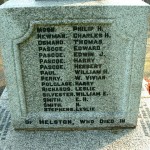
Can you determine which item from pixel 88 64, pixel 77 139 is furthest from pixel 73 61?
pixel 77 139

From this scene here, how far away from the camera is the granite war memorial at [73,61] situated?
3.37m

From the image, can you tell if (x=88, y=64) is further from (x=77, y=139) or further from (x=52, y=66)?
(x=77, y=139)

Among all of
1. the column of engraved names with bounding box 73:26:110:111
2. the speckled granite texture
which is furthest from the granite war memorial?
the speckled granite texture

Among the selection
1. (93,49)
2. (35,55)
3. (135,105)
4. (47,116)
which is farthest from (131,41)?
(47,116)

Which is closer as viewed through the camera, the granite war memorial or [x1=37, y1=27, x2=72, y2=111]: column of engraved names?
the granite war memorial

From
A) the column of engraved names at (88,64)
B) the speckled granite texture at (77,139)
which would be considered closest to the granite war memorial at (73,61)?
the column of engraved names at (88,64)

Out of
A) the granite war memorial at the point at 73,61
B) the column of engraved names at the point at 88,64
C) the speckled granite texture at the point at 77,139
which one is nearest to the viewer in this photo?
the granite war memorial at the point at 73,61

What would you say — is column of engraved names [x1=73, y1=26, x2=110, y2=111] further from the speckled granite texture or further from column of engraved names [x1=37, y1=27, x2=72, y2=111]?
the speckled granite texture

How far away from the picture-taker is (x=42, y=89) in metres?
3.89

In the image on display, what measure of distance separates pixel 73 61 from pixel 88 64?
199 millimetres

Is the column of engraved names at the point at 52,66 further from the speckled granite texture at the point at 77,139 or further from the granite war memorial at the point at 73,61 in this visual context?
the speckled granite texture at the point at 77,139

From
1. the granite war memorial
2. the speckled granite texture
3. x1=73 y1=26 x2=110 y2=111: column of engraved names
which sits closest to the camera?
the granite war memorial

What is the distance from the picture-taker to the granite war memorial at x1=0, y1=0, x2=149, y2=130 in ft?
11.1

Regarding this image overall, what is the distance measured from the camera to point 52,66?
3734 mm
